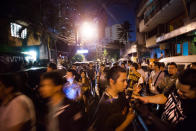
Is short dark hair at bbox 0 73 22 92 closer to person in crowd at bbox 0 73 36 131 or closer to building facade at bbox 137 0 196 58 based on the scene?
person in crowd at bbox 0 73 36 131

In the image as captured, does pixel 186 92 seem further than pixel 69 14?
No

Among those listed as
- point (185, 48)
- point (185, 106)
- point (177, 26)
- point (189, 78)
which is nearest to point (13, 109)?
point (185, 106)

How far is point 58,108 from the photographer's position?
1872 millimetres

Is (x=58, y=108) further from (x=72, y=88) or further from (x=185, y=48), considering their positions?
(x=185, y=48)

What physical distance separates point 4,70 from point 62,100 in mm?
8990

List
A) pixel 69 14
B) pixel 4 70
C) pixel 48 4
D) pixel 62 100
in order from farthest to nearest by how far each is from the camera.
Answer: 1. pixel 69 14
2. pixel 48 4
3. pixel 4 70
4. pixel 62 100

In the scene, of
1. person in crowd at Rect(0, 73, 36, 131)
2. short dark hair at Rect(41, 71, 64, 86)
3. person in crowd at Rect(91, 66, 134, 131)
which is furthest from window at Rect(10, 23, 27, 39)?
person in crowd at Rect(91, 66, 134, 131)

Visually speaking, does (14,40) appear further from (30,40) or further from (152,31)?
(152,31)

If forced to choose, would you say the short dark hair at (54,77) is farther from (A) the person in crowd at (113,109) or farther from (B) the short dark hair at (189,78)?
(B) the short dark hair at (189,78)

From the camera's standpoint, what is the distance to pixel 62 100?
6.50ft

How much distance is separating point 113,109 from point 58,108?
0.80m

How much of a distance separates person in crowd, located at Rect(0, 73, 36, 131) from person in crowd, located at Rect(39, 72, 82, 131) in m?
0.47

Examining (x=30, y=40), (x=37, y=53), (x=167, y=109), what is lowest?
(x=167, y=109)

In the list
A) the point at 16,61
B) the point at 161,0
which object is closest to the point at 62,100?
the point at 16,61
